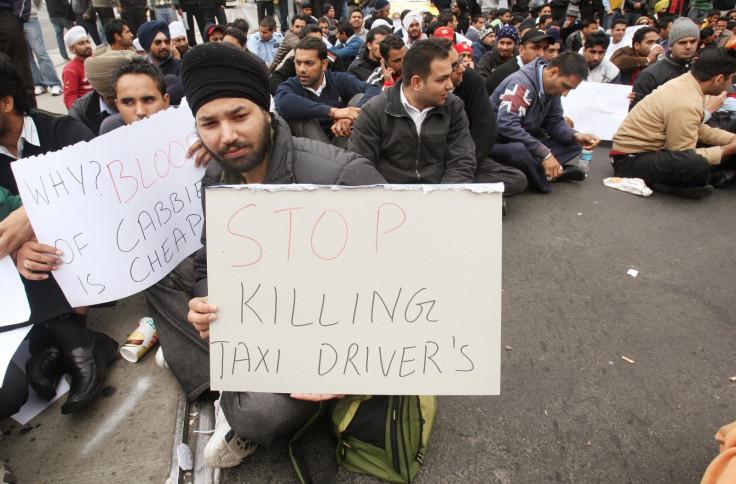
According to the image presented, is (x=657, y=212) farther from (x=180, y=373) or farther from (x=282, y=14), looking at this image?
(x=282, y=14)

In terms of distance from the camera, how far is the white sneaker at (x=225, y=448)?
168 cm

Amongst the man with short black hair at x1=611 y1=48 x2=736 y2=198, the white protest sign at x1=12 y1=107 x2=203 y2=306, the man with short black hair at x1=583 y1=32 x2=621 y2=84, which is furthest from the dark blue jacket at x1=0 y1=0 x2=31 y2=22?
the man with short black hair at x1=583 y1=32 x2=621 y2=84

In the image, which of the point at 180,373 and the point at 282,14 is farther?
the point at 282,14

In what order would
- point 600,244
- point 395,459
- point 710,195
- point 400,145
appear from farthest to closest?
point 710,195, point 600,244, point 400,145, point 395,459

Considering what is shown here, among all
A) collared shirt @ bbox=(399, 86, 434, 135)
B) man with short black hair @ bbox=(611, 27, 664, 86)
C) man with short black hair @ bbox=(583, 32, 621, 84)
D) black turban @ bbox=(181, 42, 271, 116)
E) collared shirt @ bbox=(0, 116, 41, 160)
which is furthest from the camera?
man with short black hair @ bbox=(611, 27, 664, 86)

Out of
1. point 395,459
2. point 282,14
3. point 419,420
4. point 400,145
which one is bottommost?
point 395,459

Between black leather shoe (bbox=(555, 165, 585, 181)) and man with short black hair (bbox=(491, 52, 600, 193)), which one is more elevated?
man with short black hair (bbox=(491, 52, 600, 193))

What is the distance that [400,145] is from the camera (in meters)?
3.10

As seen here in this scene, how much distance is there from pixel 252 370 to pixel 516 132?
12.3 ft

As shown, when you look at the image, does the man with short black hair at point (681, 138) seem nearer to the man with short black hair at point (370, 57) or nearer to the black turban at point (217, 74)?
the man with short black hair at point (370, 57)

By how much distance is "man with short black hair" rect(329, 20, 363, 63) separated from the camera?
6.96 meters

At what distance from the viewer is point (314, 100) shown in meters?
3.85

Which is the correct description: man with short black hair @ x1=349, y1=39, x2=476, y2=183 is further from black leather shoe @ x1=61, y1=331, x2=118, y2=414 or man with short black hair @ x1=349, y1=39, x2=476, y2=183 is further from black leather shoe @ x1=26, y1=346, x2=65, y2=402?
black leather shoe @ x1=26, y1=346, x2=65, y2=402

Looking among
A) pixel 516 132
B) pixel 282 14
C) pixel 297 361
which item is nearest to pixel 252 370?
pixel 297 361
